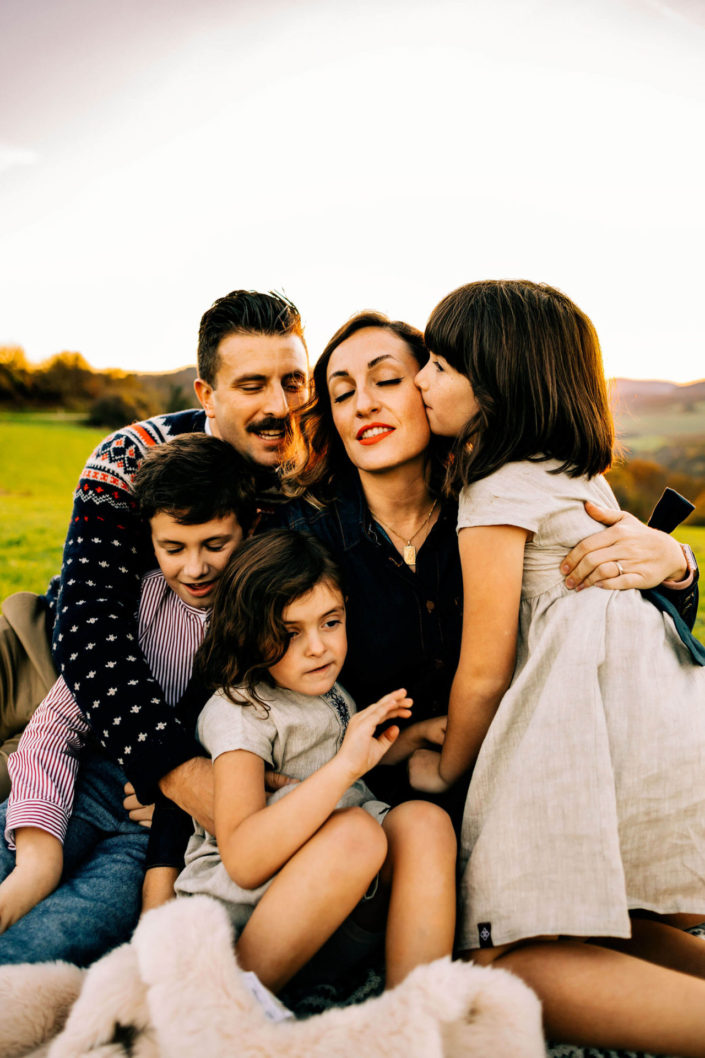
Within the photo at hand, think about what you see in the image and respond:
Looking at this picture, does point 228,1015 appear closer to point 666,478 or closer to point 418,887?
point 418,887

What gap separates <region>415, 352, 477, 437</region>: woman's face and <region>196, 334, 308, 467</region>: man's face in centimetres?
73

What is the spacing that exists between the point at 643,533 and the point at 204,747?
1391mm


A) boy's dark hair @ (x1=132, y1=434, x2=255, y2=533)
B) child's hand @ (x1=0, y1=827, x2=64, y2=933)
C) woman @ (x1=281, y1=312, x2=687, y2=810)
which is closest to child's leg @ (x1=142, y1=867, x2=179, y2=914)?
child's hand @ (x1=0, y1=827, x2=64, y2=933)

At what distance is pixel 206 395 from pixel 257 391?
0.93ft

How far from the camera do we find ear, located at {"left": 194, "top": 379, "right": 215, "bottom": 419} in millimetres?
2869

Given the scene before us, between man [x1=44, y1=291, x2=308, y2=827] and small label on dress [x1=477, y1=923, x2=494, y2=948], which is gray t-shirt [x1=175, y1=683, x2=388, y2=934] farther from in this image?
small label on dress [x1=477, y1=923, x2=494, y2=948]

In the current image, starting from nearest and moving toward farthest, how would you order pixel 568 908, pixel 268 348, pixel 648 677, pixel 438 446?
pixel 568 908, pixel 648 677, pixel 438 446, pixel 268 348

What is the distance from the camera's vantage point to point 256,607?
1926 mm

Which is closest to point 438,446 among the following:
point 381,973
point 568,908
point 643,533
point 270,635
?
point 643,533

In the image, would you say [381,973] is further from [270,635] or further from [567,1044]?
[270,635]

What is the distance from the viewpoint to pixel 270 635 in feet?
6.27

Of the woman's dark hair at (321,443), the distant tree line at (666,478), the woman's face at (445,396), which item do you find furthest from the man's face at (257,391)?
the distant tree line at (666,478)

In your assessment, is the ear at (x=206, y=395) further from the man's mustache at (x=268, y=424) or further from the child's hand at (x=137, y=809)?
the child's hand at (x=137, y=809)

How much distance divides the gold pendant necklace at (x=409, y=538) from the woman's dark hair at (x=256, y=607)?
0.36 metres
